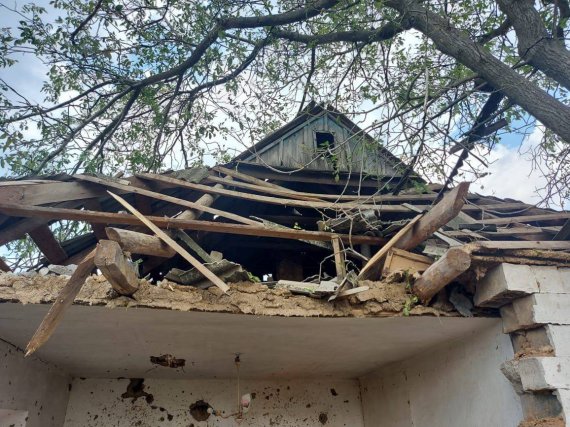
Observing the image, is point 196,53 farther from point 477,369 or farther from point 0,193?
point 477,369

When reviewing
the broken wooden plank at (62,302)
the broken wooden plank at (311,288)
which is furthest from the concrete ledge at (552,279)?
the broken wooden plank at (62,302)

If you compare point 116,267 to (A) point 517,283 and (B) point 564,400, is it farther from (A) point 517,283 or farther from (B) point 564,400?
(B) point 564,400

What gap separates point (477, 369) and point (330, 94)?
3.96 meters

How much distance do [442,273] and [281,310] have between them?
1.13 meters

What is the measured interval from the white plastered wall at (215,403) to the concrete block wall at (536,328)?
2723 mm

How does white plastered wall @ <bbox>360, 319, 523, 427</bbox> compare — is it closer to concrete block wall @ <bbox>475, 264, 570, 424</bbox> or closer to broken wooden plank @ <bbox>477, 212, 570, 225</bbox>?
concrete block wall @ <bbox>475, 264, 570, 424</bbox>

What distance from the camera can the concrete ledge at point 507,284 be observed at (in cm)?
271

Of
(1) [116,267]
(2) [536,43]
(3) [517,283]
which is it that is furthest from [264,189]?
(2) [536,43]

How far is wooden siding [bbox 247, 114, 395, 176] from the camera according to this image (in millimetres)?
5227

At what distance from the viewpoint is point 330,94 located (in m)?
Answer: 5.60

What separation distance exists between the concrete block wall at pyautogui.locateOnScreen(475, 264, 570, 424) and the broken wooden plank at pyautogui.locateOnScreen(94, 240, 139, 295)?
2.51 m

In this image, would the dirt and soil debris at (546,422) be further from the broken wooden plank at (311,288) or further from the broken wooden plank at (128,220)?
the broken wooden plank at (128,220)

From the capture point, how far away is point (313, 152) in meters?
5.51

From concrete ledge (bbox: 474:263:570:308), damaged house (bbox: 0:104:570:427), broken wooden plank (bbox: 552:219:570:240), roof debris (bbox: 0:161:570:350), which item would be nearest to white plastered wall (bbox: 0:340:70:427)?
damaged house (bbox: 0:104:570:427)
